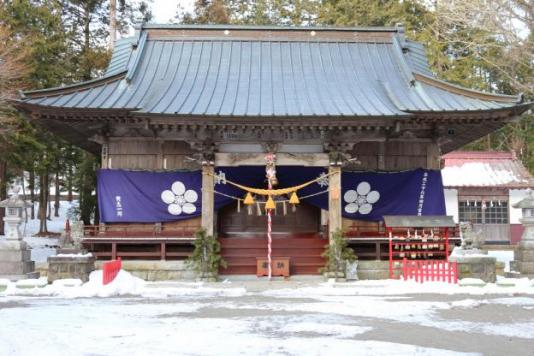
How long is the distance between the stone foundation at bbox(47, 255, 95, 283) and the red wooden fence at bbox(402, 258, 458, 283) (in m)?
7.98

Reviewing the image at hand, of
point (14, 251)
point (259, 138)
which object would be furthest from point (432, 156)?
point (14, 251)

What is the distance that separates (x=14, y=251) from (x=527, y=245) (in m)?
13.2

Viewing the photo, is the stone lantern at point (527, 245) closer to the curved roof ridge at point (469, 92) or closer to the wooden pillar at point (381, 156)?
the curved roof ridge at point (469, 92)

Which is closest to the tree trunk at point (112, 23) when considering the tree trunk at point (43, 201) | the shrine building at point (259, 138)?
the tree trunk at point (43, 201)

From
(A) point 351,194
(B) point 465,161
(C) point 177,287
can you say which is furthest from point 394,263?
(B) point 465,161

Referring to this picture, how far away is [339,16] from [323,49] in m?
16.9

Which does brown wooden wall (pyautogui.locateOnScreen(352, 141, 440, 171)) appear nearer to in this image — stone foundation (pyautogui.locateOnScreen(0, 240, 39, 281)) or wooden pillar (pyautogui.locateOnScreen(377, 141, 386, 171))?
wooden pillar (pyautogui.locateOnScreen(377, 141, 386, 171))

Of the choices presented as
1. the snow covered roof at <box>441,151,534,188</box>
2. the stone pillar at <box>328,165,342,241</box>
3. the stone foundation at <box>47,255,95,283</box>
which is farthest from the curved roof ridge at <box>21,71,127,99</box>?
the snow covered roof at <box>441,151,534,188</box>

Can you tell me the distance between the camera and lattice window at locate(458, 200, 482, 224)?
90.1 feet

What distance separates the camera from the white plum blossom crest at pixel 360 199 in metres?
15.0

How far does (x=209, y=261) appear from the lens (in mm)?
13539

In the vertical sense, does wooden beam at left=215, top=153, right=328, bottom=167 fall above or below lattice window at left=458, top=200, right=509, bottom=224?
above

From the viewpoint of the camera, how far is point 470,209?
2766cm

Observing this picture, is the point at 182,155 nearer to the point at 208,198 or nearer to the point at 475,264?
the point at 208,198
